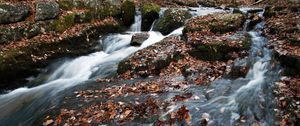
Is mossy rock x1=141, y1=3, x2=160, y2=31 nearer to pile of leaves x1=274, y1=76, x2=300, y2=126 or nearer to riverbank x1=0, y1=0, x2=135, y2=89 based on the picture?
riverbank x1=0, y1=0, x2=135, y2=89

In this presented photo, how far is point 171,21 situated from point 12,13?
7.07 meters

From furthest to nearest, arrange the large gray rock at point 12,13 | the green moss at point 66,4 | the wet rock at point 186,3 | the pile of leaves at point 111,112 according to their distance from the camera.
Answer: the wet rock at point 186,3 → the green moss at point 66,4 → the large gray rock at point 12,13 → the pile of leaves at point 111,112

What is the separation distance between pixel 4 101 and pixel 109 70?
3740 millimetres

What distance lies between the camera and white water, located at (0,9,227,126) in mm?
9547

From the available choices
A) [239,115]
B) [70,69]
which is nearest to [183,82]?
[239,115]

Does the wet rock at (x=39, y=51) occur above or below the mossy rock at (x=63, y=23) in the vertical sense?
below

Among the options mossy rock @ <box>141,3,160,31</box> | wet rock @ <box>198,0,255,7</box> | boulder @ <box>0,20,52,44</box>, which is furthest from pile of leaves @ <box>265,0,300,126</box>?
wet rock @ <box>198,0,255,7</box>

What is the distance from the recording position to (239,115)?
7.04 metres

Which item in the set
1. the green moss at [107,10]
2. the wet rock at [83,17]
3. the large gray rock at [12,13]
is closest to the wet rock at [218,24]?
the green moss at [107,10]

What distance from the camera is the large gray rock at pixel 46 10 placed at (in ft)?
46.4

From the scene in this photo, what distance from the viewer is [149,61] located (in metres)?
11.0

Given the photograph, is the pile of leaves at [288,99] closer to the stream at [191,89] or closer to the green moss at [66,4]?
the stream at [191,89]

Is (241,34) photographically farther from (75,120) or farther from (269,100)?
(75,120)

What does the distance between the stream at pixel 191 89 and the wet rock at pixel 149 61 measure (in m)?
0.87
